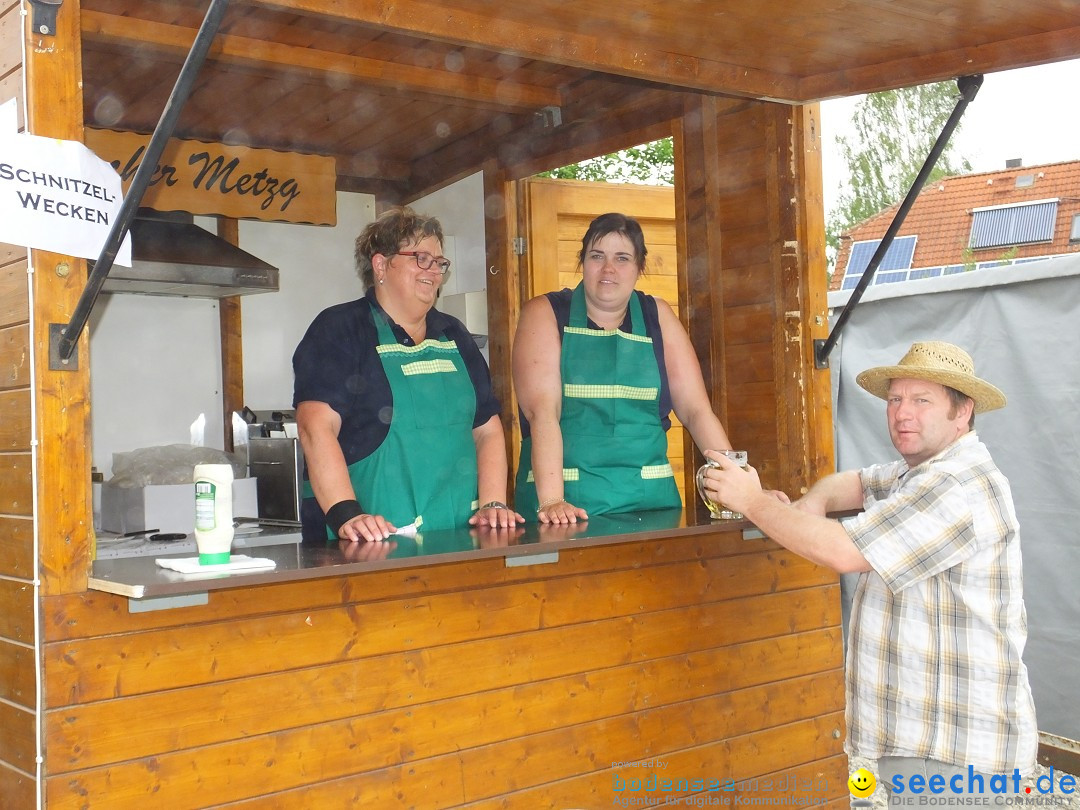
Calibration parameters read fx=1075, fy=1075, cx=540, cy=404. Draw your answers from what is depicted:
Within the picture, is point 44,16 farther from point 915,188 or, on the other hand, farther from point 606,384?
point 915,188

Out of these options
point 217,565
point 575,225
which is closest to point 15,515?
point 217,565

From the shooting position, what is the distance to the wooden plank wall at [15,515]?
235cm

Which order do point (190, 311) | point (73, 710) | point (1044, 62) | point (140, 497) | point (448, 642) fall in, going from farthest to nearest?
1. point (190, 311)
2. point (140, 497)
3. point (1044, 62)
4. point (448, 642)
5. point (73, 710)

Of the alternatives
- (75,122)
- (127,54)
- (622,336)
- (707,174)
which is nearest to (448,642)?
(622,336)

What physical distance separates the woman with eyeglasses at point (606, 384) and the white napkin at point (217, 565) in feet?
4.02

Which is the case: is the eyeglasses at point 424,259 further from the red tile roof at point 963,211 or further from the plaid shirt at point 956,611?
the red tile roof at point 963,211

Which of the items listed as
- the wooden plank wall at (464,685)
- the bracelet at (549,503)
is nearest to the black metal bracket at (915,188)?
the wooden plank wall at (464,685)

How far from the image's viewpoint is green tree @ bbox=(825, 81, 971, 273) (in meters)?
27.7

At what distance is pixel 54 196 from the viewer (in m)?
2.36

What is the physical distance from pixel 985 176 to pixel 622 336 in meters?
25.5

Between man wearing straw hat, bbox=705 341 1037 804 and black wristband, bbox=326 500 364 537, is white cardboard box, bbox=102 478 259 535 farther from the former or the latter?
man wearing straw hat, bbox=705 341 1037 804

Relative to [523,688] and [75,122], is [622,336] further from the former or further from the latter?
[75,122]

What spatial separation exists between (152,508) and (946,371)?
2465 millimetres

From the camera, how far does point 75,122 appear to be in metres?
2.42
